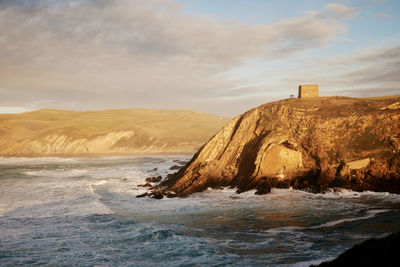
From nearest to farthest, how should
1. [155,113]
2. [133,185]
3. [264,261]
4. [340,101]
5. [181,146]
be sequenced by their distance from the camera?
[264,261]
[340,101]
[133,185]
[181,146]
[155,113]

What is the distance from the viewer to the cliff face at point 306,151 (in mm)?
23188

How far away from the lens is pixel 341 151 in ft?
79.5

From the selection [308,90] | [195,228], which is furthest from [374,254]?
[308,90]

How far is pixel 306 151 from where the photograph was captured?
81.4 feet

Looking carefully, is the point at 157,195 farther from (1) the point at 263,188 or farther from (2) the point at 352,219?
(2) the point at 352,219

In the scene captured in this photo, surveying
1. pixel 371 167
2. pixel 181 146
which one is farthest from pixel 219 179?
pixel 181 146

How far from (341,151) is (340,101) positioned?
217 inches

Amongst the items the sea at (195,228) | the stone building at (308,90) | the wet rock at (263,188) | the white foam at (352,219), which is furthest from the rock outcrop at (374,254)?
the stone building at (308,90)

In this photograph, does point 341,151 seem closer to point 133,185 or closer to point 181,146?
point 133,185

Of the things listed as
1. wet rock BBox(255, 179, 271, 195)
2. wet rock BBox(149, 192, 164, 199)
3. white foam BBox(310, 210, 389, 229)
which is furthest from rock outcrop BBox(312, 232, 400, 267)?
wet rock BBox(149, 192, 164, 199)

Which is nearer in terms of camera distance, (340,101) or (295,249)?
(295,249)

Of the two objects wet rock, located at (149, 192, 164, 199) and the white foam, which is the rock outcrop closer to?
the white foam

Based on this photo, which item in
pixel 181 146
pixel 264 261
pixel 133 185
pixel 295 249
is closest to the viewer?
pixel 264 261

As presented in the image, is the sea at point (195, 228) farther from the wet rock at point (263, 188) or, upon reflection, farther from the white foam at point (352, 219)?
the wet rock at point (263, 188)
